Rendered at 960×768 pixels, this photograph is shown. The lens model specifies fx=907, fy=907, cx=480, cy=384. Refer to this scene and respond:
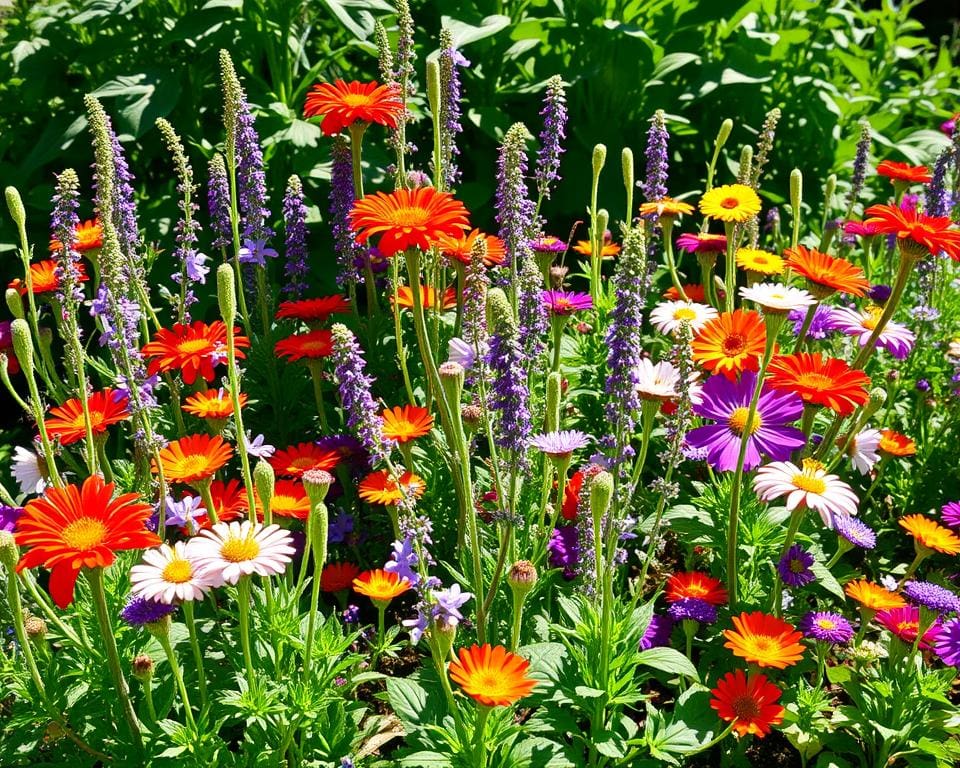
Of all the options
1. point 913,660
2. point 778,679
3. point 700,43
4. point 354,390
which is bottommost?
point 778,679

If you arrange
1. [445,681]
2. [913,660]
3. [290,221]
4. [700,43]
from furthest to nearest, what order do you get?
[700,43] < [290,221] < [913,660] < [445,681]

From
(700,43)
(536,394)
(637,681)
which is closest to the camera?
(637,681)

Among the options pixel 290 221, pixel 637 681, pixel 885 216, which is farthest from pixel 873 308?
pixel 290 221

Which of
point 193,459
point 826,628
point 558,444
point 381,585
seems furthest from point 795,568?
point 193,459

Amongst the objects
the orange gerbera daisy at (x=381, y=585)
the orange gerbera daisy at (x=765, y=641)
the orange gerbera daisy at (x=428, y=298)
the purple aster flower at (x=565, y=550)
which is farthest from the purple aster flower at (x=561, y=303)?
the orange gerbera daisy at (x=765, y=641)

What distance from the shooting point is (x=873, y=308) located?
321 centimetres

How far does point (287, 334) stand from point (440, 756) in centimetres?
182

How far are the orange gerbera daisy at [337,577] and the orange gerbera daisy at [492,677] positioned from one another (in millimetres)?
758

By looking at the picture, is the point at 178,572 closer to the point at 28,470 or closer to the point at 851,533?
the point at 28,470

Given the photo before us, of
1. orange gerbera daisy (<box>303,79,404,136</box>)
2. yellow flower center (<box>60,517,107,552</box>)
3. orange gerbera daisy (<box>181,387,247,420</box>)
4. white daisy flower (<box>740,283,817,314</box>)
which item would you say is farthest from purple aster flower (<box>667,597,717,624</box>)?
orange gerbera daisy (<box>303,79,404,136</box>)

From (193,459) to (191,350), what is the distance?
15.6 inches

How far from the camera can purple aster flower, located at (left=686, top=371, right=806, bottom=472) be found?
7.58 feet

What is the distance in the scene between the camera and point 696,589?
2.46 metres

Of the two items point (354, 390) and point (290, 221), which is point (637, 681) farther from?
point (290, 221)
